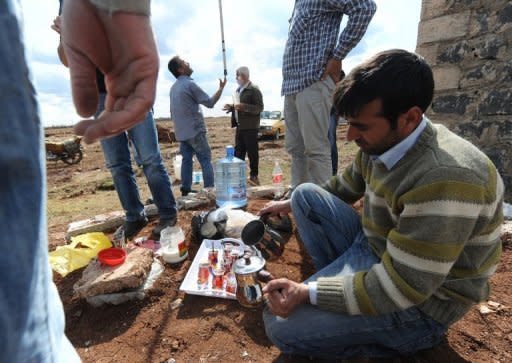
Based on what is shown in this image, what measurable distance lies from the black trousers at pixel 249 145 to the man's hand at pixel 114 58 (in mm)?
5093

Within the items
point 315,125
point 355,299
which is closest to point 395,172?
point 355,299

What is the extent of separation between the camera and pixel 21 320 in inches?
14.1

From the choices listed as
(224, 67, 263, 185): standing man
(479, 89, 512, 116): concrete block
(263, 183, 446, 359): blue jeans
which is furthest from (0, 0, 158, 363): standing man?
(224, 67, 263, 185): standing man

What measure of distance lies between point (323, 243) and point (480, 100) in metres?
2.33

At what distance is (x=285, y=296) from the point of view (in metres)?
1.47

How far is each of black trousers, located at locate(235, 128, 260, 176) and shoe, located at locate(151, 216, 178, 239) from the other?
299cm

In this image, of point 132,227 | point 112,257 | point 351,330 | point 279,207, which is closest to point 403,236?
point 351,330

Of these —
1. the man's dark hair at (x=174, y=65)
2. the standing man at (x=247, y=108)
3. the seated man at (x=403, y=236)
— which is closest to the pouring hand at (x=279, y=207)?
the seated man at (x=403, y=236)

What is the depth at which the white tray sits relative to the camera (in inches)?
81.4

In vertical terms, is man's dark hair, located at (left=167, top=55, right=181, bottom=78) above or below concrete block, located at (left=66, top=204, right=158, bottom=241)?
above

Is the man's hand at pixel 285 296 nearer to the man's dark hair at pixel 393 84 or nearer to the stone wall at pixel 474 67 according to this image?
the man's dark hair at pixel 393 84

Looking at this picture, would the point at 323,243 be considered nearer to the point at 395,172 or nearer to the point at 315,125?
the point at 395,172

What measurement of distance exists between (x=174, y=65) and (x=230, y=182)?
1.80 m

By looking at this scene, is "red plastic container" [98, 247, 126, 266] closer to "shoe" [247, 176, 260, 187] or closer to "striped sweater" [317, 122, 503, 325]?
"striped sweater" [317, 122, 503, 325]
